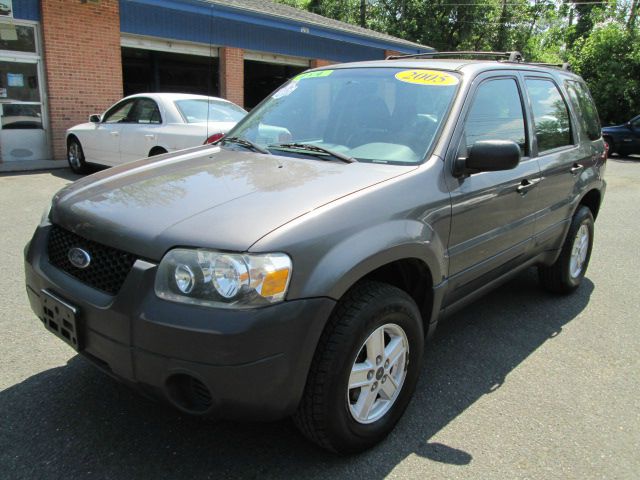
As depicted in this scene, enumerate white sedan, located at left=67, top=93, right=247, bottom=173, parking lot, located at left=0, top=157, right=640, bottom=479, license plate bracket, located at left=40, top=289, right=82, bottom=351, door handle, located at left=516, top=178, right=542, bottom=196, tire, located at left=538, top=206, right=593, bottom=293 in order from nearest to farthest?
1. license plate bracket, located at left=40, top=289, right=82, bottom=351
2. parking lot, located at left=0, top=157, right=640, bottom=479
3. door handle, located at left=516, top=178, right=542, bottom=196
4. tire, located at left=538, top=206, right=593, bottom=293
5. white sedan, located at left=67, top=93, right=247, bottom=173

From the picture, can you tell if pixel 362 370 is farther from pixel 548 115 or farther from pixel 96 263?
pixel 548 115

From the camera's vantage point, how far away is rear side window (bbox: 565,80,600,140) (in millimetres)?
4492

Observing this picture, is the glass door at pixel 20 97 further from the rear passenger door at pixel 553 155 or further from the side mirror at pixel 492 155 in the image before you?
the side mirror at pixel 492 155

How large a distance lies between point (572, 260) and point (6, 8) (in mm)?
11313

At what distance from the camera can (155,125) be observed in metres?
8.30

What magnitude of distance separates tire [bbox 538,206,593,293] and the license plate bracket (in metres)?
3.60

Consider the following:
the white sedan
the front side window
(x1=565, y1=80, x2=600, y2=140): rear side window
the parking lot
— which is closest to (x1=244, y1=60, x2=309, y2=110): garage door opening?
the front side window

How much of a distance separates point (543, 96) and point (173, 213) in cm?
300

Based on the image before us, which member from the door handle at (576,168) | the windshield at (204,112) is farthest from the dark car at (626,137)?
the door handle at (576,168)

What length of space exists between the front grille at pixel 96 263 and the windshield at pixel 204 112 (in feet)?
18.8

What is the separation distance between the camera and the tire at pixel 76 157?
10273mm

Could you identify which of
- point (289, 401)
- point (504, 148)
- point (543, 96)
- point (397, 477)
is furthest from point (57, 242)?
point (543, 96)

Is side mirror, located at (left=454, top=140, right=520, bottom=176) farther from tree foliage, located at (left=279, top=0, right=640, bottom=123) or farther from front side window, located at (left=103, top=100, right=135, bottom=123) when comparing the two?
tree foliage, located at (left=279, top=0, right=640, bottom=123)

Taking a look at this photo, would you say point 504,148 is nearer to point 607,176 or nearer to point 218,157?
point 218,157
